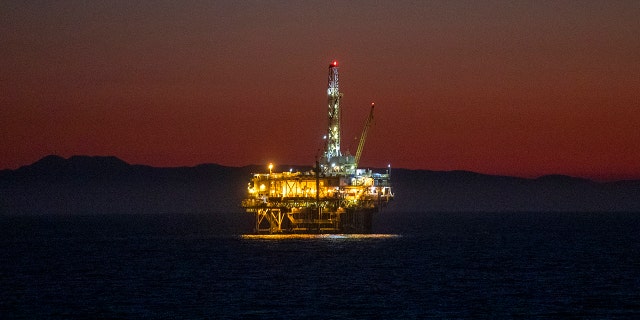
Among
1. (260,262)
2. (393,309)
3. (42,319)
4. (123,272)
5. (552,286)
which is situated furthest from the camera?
(260,262)

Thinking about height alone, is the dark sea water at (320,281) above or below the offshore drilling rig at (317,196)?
below

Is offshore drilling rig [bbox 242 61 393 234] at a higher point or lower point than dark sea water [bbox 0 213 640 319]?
higher

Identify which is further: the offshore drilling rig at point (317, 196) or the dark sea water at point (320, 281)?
the offshore drilling rig at point (317, 196)

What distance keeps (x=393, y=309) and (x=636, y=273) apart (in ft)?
119

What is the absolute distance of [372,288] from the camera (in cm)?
8400

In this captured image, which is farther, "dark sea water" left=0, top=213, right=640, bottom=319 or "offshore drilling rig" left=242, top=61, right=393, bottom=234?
"offshore drilling rig" left=242, top=61, right=393, bottom=234

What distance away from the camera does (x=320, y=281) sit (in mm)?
89625

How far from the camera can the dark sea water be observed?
2778 inches

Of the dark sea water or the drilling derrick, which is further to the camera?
the drilling derrick

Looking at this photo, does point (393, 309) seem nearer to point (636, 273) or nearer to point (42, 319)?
point (42, 319)

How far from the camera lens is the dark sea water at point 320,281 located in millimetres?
70562

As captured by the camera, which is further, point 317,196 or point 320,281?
point 317,196

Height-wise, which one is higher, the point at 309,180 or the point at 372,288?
the point at 309,180

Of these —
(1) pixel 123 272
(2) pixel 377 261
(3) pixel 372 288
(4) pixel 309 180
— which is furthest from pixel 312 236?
(3) pixel 372 288
